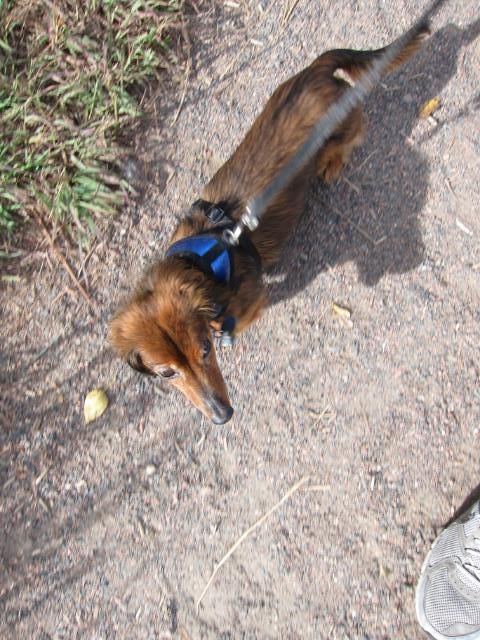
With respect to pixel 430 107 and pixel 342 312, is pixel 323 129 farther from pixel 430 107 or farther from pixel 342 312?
pixel 430 107

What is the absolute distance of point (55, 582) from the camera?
122 inches

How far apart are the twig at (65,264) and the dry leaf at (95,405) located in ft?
1.55

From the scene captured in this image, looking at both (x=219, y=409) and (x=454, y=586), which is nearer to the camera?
(x=219, y=409)

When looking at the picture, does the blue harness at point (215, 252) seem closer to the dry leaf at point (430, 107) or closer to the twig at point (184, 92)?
the twig at point (184, 92)

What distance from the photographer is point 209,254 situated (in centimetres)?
253

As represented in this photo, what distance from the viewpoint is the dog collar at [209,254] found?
99.0 inches

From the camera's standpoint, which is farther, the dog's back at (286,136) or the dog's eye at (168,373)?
the dog's back at (286,136)

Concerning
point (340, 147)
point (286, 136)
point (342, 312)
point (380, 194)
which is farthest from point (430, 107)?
point (342, 312)

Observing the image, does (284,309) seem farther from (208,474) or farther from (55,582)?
(55,582)

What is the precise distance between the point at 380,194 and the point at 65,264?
6.18 ft

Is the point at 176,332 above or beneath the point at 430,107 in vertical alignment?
beneath

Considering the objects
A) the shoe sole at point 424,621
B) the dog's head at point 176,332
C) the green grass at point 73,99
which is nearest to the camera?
the dog's head at point 176,332

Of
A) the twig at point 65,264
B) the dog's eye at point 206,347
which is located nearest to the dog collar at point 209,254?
the dog's eye at point 206,347

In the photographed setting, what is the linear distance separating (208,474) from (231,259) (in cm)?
125
